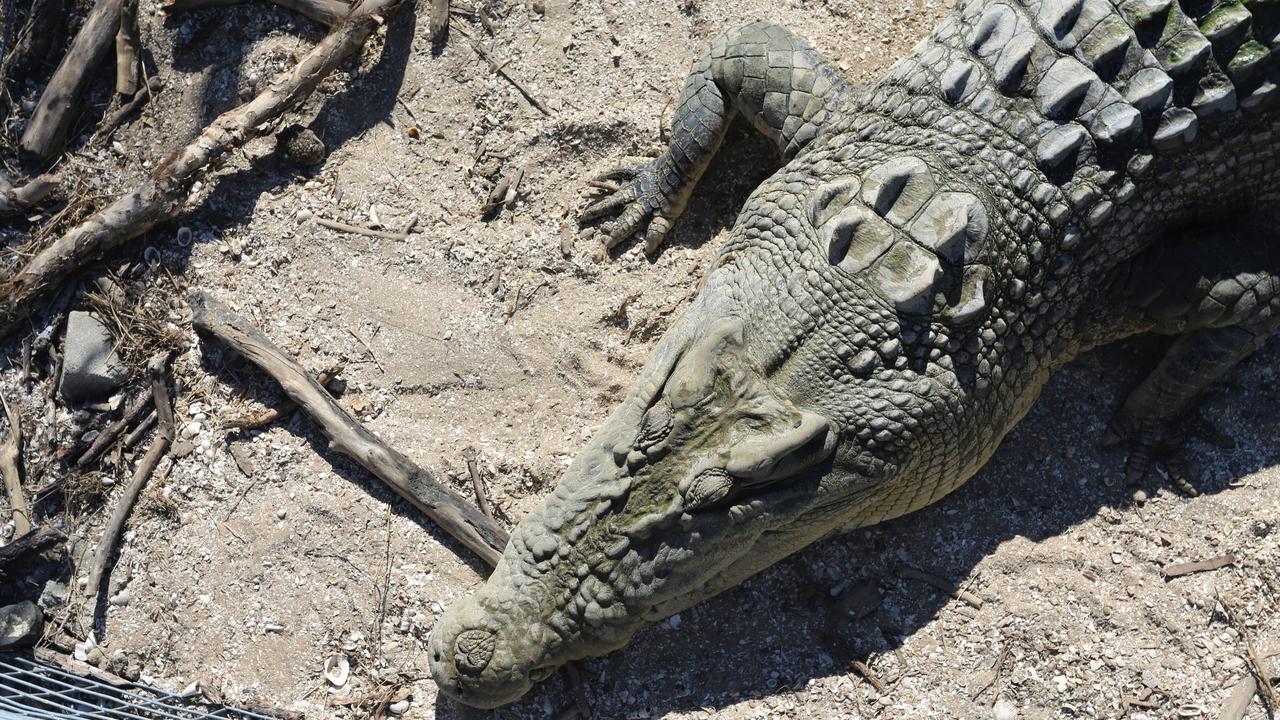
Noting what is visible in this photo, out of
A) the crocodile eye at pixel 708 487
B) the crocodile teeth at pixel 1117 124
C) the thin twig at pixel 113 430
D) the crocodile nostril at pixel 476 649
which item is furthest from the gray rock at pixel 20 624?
the crocodile teeth at pixel 1117 124

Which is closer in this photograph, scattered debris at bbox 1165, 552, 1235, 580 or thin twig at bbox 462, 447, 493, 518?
scattered debris at bbox 1165, 552, 1235, 580

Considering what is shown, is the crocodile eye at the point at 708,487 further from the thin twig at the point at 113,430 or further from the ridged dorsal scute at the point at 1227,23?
the thin twig at the point at 113,430

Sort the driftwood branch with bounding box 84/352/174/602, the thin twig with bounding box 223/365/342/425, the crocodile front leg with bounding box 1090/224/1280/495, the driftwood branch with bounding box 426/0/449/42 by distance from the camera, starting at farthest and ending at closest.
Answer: the driftwood branch with bounding box 426/0/449/42, the thin twig with bounding box 223/365/342/425, the driftwood branch with bounding box 84/352/174/602, the crocodile front leg with bounding box 1090/224/1280/495

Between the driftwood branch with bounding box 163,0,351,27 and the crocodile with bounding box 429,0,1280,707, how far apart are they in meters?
2.43

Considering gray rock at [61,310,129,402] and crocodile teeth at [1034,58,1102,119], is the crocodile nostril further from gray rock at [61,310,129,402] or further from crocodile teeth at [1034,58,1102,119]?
crocodile teeth at [1034,58,1102,119]

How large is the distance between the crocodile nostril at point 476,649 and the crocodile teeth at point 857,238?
1.79 m

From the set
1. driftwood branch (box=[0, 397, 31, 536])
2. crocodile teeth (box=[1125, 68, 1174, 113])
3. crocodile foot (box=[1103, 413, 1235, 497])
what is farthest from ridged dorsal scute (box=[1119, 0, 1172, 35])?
driftwood branch (box=[0, 397, 31, 536])

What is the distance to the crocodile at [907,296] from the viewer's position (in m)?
3.39

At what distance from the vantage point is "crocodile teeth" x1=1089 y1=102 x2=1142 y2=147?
3.51 metres

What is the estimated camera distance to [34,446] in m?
4.64

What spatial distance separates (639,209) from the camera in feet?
15.3

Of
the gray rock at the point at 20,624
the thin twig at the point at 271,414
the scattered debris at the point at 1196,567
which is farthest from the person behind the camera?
the thin twig at the point at 271,414

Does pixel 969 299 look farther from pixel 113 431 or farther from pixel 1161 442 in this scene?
pixel 113 431

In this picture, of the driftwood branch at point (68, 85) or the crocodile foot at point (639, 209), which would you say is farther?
the driftwood branch at point (68, 85)
